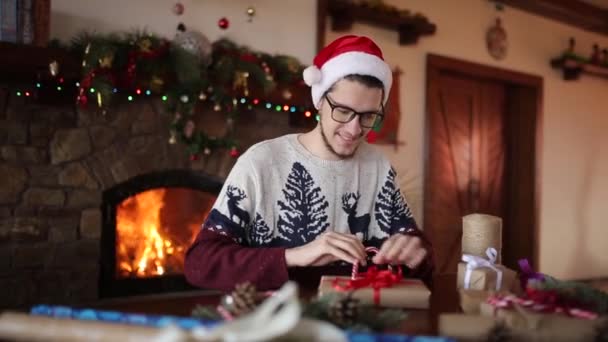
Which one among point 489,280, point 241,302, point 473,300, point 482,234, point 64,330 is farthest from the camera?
point 482,234

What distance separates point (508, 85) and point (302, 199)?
3735 millimetres

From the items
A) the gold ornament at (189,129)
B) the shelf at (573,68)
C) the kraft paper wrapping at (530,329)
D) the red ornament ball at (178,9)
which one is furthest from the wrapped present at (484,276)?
the shelf at (573,68)

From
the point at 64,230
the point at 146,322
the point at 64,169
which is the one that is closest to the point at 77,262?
the point at 64,230

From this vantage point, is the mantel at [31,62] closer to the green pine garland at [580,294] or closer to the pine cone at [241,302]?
the pine cone at [241,302]

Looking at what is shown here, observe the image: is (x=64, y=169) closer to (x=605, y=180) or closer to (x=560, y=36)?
(x=560, y=36)

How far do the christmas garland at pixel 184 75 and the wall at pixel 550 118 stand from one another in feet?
3.30

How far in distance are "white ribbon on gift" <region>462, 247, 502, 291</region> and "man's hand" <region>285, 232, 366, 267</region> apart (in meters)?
0.19

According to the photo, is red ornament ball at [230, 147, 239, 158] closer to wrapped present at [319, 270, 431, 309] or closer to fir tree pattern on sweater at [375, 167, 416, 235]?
fir tree pattern on sweater at [375, 167, 416, 235]

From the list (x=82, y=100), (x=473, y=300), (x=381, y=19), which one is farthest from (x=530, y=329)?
(x=381, y=19)

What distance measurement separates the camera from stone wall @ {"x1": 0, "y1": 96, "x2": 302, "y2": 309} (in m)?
2.38

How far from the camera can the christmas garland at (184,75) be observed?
7.86 feet

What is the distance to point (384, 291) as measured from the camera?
850mm

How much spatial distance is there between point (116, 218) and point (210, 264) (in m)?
1.77

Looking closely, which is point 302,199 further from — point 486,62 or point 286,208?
point 486,62
